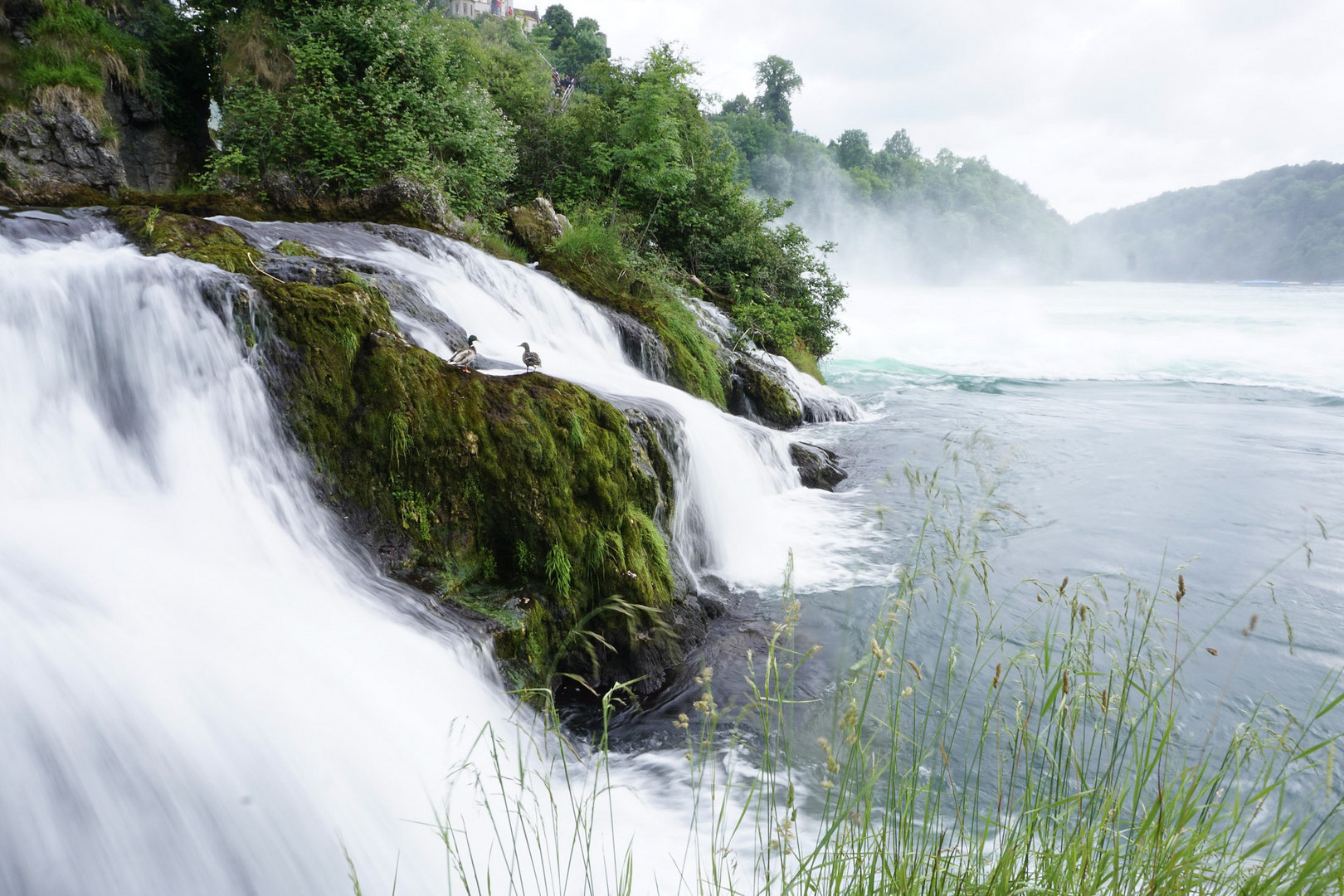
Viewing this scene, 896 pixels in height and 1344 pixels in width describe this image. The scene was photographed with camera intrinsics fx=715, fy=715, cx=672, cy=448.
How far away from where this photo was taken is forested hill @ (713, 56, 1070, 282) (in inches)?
2579

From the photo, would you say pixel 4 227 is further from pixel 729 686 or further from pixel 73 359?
pixel 729 686

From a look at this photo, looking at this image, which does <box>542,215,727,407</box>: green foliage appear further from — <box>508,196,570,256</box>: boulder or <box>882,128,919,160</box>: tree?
<box>882,128,919,160</box>: tree

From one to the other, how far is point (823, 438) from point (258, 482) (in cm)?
830

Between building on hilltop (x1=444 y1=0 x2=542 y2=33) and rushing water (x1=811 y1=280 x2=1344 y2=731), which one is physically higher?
building on hilltop (x1=444 y1=0 x2=542 y2=33)

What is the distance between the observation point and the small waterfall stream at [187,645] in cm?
232

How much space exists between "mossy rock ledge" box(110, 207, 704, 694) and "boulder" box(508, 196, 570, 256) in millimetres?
7142

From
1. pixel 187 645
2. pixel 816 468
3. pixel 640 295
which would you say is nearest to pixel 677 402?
pixel 816 468

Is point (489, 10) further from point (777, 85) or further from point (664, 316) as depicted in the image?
point (664, 316)

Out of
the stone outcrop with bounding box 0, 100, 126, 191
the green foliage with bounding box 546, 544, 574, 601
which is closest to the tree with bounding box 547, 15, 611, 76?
the stone outcrop with bounding box 0, 100, 126, 191

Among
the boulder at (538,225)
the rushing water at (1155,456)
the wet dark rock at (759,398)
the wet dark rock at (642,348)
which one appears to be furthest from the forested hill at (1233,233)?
the wet dark rock at (642,348)

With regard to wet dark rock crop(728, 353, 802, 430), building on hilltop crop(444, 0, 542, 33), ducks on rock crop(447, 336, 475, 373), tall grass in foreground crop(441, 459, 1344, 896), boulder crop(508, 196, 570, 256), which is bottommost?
tall grass in foreground crop(441, 459, 1344, 896)

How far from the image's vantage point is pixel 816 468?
8.82m

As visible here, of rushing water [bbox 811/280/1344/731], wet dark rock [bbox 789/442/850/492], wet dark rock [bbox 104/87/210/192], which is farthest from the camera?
wet dark rock [bbox 104/87/210/192]

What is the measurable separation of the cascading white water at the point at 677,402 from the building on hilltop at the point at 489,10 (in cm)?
8352
